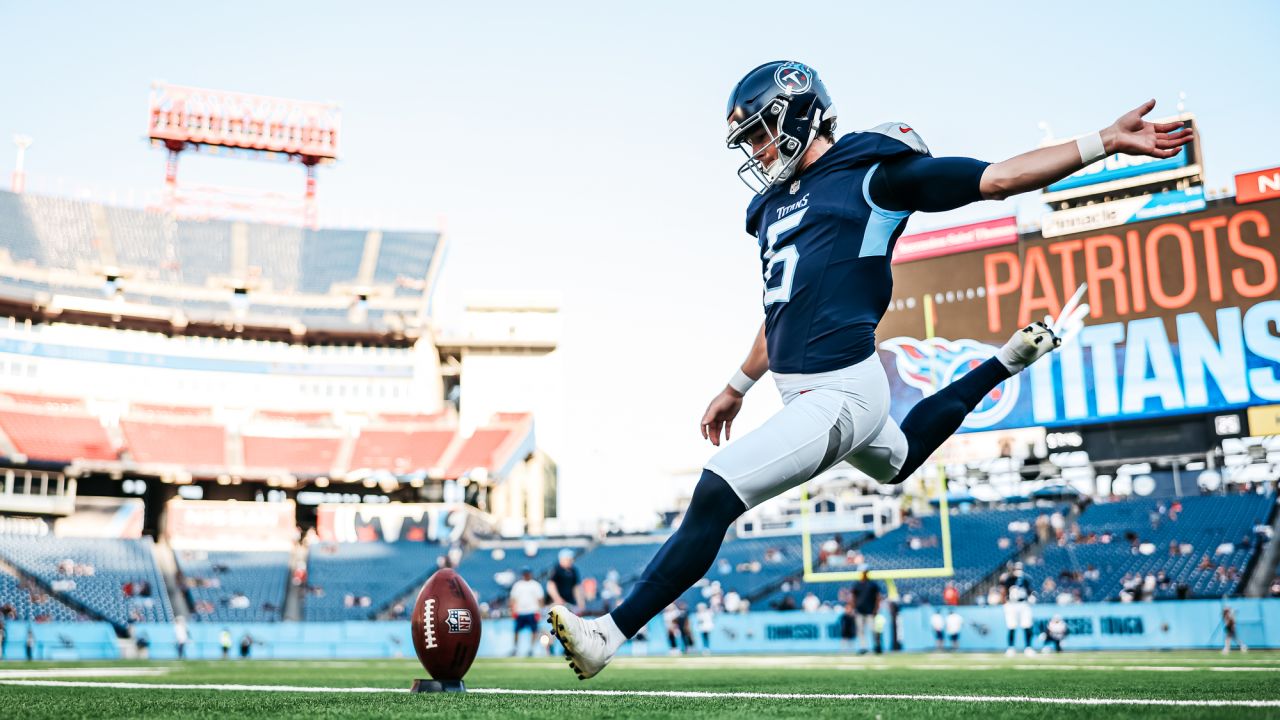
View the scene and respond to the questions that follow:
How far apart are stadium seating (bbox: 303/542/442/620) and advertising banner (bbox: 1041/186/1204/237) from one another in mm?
18773

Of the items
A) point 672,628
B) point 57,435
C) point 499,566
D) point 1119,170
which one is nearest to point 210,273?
Result: point 57,435

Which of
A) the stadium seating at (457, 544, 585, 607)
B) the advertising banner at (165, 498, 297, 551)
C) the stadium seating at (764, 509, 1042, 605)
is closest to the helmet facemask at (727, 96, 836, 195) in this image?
the stadium seating at (764, 509, 1042, 605)

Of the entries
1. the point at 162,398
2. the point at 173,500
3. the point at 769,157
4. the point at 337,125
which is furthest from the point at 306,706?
the point at 337,125

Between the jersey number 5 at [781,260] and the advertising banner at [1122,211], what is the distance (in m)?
21.5

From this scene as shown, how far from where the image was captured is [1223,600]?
17547 millimetres

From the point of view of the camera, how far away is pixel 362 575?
31672mm

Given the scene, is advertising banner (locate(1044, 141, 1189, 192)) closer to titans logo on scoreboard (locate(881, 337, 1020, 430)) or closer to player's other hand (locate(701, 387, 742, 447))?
titans logo on scoreboard (locate(881, 337, 1020, 430))

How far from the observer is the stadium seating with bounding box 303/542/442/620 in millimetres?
29562

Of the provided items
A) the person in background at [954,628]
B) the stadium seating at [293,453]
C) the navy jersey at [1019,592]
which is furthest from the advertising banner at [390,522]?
the navy jersey at [1019,592]

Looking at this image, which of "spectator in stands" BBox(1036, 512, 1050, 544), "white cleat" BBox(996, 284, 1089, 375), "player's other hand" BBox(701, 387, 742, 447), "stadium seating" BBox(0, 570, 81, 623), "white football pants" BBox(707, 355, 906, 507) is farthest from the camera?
"stadium seating" BBox(0, 570, 81, 623)

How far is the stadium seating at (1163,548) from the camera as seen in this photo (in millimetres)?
20406

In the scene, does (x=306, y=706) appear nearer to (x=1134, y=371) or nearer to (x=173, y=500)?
(x=1134, y=371)

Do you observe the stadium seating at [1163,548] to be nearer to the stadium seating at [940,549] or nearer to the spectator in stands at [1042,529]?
the spectator in stands at [1042,529]

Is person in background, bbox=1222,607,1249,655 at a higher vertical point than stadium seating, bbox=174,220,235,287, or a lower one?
lower
